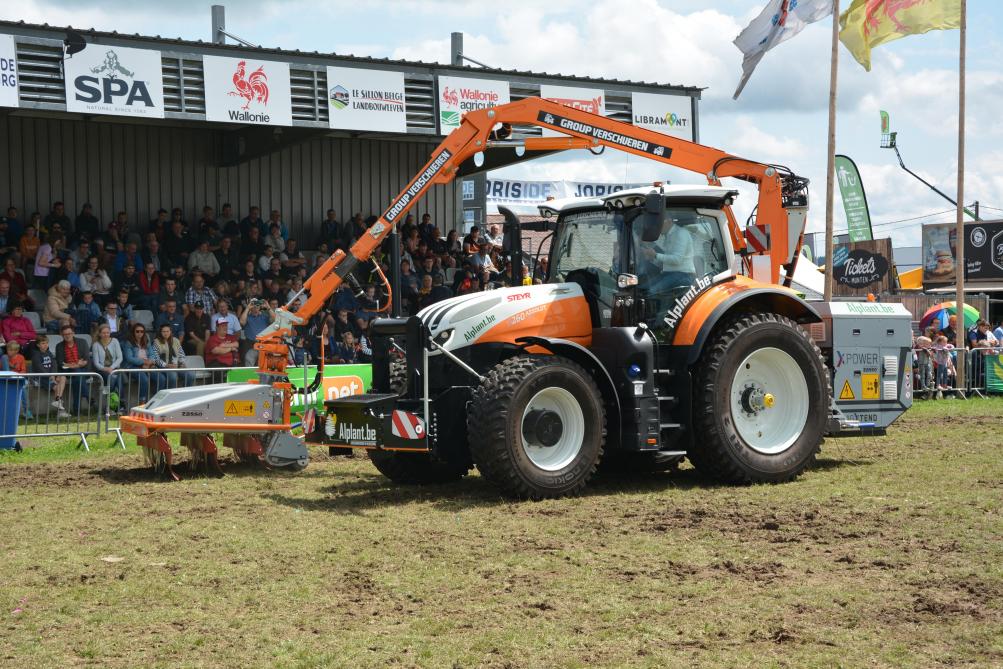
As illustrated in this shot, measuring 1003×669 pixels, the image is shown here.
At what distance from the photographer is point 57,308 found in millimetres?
17297

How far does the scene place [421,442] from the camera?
9422 mm

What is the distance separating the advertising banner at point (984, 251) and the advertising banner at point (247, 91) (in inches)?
907

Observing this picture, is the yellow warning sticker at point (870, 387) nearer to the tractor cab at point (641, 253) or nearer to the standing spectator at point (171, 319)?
the tractor cab at point (641, 253)

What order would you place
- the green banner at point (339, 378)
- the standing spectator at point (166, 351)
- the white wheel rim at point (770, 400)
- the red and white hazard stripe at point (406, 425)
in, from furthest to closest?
the standing spectator at point (166, 351) < the green banner at point (339, 378) < the white wheel rim at point (770, 400) < the red and white hazard stripe at point (406, 425)

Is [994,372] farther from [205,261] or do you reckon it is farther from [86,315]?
[86,315]

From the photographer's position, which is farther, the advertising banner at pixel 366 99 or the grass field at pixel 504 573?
the advertising banner at pixel 366 99

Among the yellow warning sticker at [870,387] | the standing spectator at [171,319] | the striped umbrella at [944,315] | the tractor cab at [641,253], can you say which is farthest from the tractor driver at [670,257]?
the striped umbrella at [944,315]

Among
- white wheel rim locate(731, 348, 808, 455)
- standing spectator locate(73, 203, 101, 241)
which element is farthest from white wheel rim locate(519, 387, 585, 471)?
standing spectator locate(73, 203, 101, 241)

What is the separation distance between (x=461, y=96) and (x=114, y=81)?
5.74 metres

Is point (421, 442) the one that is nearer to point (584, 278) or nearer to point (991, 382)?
point (584, 278)

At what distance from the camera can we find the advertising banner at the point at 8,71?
15773 mm

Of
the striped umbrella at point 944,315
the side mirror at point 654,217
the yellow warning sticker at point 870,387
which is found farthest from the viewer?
the striped umbrella at point 944,315

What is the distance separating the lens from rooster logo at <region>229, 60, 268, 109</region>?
17703 millimetres

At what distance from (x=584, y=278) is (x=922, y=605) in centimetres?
493
